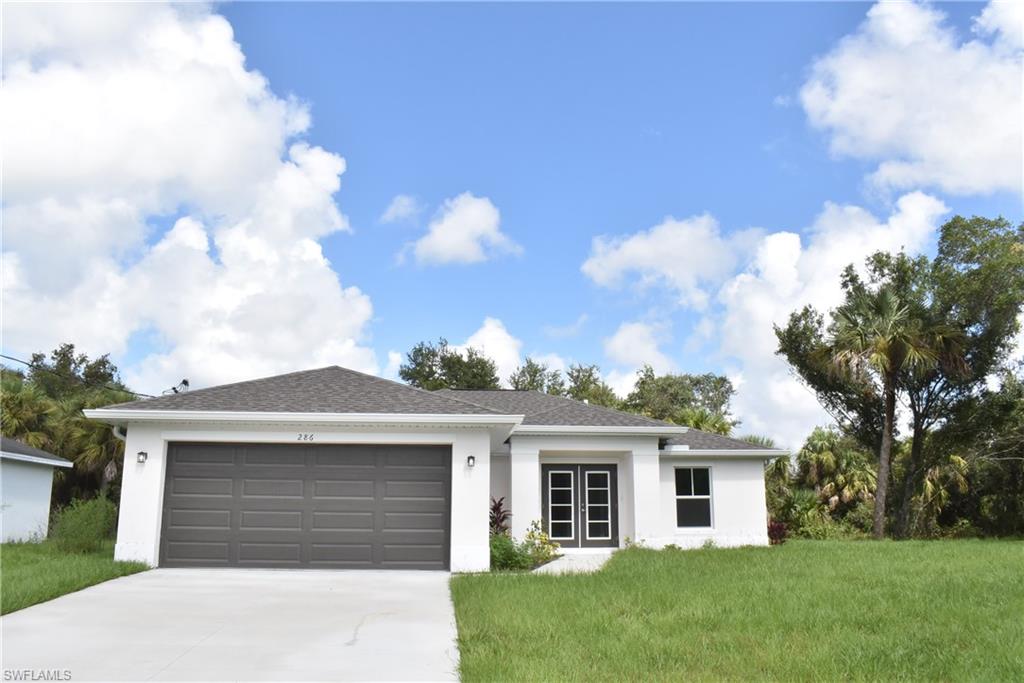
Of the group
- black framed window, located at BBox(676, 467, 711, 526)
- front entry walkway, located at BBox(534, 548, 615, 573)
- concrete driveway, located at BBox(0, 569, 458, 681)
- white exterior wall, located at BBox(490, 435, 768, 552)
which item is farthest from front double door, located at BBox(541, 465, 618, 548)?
concrete driveway, located at BBox(0, 569, 458, 681)

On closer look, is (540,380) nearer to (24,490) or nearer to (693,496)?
(693,496)

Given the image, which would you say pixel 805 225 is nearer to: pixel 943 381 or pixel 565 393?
pixel 943 381

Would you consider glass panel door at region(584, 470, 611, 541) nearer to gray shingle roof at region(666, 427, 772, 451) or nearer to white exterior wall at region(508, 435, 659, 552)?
white exterior wall at region(508, 435, 659, 552)

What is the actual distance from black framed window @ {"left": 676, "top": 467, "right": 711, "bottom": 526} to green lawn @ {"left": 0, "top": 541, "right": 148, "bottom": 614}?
12.3 metres

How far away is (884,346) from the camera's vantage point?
22.5 m

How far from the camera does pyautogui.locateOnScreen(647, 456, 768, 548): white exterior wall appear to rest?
19078mm

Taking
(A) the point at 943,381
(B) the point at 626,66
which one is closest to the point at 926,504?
(A) the point at 943,381

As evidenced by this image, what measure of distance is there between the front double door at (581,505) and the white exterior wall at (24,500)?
44.4ft

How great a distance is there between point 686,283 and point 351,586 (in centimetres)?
1709

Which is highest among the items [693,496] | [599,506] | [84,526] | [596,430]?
[596,430]

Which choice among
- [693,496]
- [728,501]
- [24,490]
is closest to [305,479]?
[693,496]

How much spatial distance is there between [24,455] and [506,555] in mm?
14375

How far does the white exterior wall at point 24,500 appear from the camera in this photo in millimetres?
20219

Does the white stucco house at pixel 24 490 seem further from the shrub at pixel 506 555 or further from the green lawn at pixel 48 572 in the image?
the shrub at pixel 506 555
